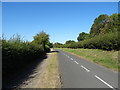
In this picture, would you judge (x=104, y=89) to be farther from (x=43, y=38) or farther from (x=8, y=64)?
(x=43, y=38)

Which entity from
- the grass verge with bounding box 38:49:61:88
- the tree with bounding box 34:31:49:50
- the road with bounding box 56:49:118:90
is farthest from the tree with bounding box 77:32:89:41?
the grass verge with bounding box 38:49:61:88

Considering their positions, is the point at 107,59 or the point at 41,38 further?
the point at 41,38

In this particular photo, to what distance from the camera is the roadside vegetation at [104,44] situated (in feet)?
61.6

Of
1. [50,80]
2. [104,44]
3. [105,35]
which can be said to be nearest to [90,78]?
[50,80]

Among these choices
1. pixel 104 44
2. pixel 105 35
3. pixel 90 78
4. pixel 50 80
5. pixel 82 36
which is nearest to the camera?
pixel 50 80

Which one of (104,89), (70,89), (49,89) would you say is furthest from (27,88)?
(104,89)

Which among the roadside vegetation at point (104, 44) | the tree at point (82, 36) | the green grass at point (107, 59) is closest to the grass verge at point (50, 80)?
the green grass at point (107, 59)

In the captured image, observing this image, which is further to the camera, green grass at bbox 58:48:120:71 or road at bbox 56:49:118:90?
green grass at bbox 58:48:120:71

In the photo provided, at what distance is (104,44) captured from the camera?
2822 centimetres

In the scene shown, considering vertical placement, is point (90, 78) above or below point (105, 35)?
below

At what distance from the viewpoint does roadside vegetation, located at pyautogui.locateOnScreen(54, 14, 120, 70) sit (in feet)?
61.6

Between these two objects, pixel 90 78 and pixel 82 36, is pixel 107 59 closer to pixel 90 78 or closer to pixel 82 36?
pixel 90 78

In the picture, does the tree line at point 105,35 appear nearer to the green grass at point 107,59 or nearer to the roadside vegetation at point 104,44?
the roadside vegetation at point 104,44

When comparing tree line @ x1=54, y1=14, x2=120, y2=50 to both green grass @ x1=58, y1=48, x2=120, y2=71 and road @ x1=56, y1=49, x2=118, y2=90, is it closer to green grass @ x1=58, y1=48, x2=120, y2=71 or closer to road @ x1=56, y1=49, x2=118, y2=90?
green grass @ x1=58, y1=48, x2=120, y2=71
